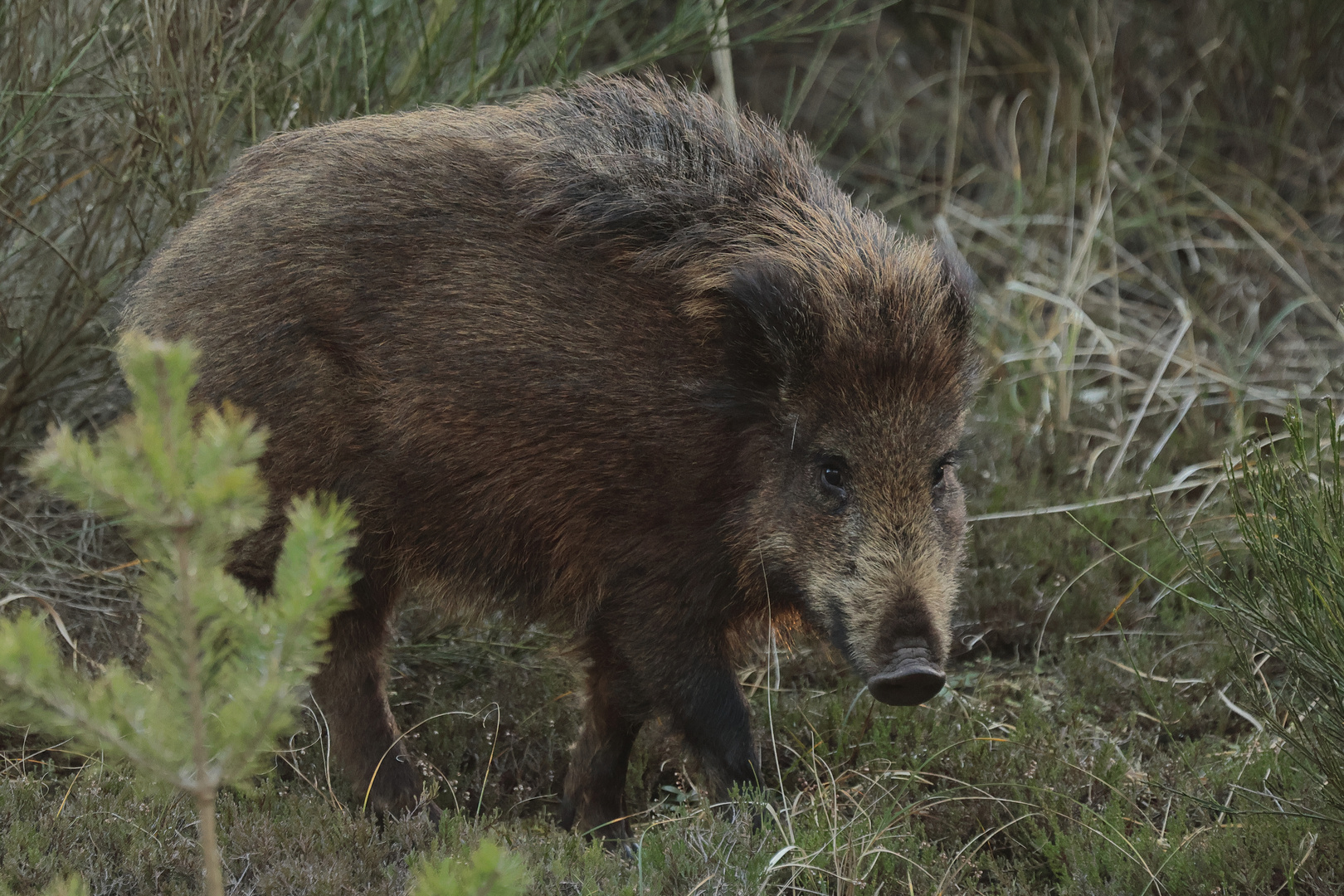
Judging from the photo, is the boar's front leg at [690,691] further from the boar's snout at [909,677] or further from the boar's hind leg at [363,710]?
the boar's hind leg at [363,710]

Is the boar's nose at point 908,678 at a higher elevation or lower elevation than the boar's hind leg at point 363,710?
higher

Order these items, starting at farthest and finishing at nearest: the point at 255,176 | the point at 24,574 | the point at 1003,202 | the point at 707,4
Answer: the point at 1003,202 < the point at 707,4 < the point at 24,574 < the point at 255,176

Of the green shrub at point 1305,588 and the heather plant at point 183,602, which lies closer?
the heather plant at point 183,602

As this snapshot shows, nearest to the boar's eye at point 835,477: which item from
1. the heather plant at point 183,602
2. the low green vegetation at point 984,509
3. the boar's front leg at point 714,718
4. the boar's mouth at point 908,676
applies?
the boar's mouth at point 908,676

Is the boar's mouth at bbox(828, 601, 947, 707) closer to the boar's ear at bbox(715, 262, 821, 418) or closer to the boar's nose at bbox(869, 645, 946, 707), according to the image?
the boar's nose at bbox(869, 645, 946, 707)

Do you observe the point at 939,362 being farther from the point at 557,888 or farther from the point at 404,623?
the point at 404,623

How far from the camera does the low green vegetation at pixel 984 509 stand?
10.4ft

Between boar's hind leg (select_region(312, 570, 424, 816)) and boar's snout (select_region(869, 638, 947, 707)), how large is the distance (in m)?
1.36

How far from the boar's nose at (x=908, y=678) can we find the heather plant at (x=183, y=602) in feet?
5.49

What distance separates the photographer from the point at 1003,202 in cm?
747

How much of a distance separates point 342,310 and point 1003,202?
15.8 ft

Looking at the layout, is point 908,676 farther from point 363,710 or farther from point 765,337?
point 363,710

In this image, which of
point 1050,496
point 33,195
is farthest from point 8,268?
point 1050,496

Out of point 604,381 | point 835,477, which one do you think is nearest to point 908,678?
point 835,477
